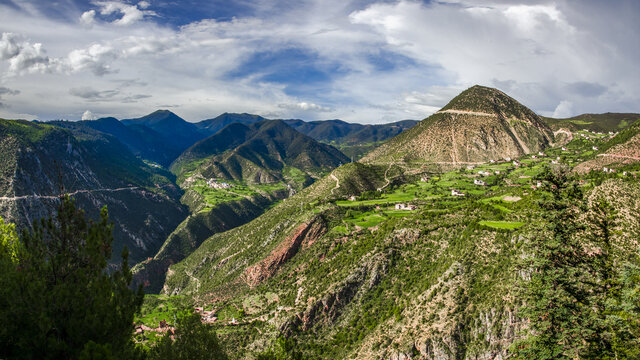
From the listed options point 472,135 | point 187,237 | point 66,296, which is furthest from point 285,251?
point 472,135

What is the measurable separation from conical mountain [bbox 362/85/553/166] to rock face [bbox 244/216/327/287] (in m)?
73.0

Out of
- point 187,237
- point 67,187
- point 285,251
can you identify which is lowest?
point 187,237

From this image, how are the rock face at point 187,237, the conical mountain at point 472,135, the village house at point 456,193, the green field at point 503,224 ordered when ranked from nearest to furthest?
the green field at point 503,224, the village house at point 456,193, the rock face at point 187,237, the conical mountain at point 472,135

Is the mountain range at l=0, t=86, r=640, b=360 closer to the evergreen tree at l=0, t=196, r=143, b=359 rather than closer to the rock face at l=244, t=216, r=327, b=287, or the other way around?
the rock face at l=244, t=216, r=327, b=287

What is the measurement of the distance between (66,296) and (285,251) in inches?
2330

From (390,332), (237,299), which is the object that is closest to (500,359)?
(390,332)

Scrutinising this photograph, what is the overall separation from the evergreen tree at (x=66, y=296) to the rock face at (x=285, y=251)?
55690 mm

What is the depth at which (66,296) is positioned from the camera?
15.1 metres

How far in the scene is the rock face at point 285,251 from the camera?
7231 centimetres

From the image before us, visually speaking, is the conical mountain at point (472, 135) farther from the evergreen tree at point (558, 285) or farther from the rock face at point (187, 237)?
the evergreen tree at point (558, 285)

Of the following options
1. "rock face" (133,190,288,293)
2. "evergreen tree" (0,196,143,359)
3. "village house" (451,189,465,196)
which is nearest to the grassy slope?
"village house" (451,189,465,196)

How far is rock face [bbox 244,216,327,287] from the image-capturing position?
237ft

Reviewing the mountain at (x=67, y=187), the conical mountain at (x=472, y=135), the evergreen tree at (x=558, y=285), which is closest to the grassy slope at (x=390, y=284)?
the evergreen tree at (x=558, y=285)

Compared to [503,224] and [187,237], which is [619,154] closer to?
[503,224]
